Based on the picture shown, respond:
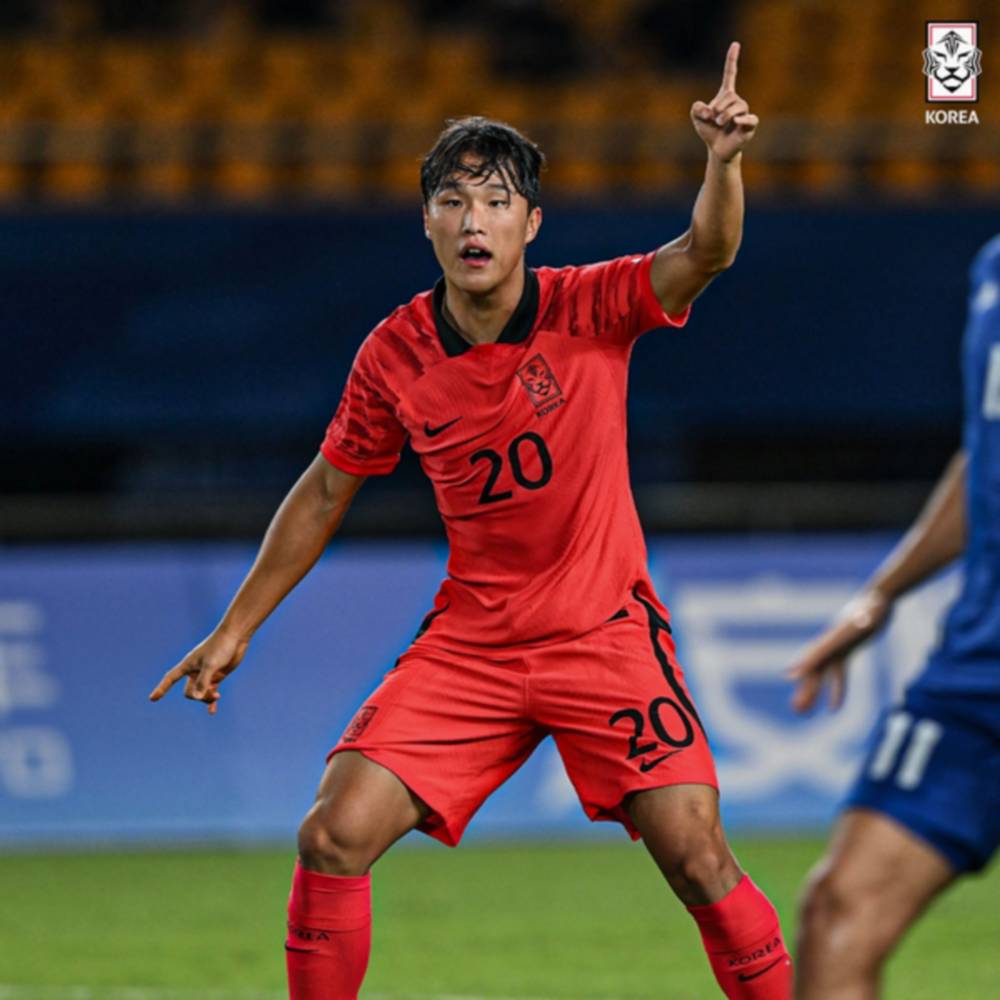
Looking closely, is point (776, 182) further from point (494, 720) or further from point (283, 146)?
point (494, 720)

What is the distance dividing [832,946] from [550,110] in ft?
37.4

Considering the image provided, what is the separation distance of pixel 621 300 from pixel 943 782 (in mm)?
1746

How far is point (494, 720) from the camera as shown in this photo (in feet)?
16.0

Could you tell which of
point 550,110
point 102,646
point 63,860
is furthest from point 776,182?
point 63,860

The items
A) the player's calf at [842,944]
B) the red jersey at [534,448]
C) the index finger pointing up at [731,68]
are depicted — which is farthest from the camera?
the red jersey at [534,448]

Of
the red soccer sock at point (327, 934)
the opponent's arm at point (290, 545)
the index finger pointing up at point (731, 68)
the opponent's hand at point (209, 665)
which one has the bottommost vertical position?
the red soccer sock at point (327, 934)

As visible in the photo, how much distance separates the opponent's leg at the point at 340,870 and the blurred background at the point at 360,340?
612 cm

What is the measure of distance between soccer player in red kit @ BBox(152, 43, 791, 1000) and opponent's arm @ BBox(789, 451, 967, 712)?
757 mm

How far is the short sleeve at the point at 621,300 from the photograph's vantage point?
4836mm

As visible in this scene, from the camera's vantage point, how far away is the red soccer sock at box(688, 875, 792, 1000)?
15.4 feet

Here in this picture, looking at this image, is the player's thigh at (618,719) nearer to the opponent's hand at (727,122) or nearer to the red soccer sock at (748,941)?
the red soccer sock at (748,941)

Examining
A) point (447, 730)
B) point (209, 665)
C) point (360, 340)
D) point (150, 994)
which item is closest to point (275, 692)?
point (360, 340)

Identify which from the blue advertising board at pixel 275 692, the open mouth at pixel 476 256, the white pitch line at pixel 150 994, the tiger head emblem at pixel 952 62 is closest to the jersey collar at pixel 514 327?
the open mouth at pixel 476 256

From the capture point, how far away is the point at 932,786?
3492mm
